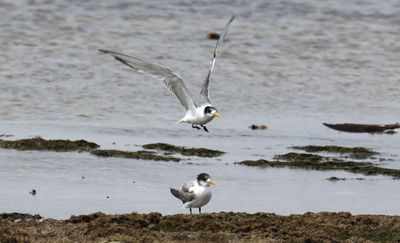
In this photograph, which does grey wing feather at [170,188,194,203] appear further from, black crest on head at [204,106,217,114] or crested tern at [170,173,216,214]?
black crest on head at [204,106,217,114]

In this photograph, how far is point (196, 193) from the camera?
11.0 meters

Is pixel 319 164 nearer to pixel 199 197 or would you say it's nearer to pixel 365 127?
pixel 365 127

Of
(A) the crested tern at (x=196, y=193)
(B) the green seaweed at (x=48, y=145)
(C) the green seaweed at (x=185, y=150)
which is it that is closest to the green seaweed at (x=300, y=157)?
(C) the green seaweed at (x=185, y=150)

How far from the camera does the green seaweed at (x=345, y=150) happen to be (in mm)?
14945

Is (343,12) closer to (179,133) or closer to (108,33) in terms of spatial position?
(108,33)

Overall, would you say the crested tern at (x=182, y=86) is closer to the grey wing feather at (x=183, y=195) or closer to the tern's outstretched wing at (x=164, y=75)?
the tern's outstretched wing at (x=164, y=75)

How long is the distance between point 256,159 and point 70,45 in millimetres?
9949

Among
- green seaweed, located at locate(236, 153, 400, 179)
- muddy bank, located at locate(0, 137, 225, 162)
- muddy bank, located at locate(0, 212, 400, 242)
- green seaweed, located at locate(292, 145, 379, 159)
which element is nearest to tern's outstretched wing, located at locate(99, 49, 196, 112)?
muddy bank, located at locate(0, 137, 225, 162)

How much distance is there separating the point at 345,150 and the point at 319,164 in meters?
1.22

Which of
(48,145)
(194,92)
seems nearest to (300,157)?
(48,145)

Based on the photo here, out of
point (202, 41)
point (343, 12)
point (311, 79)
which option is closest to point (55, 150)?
point (311, 79)

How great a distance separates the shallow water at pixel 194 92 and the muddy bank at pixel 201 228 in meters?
0.92

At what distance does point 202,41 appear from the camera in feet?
80.2

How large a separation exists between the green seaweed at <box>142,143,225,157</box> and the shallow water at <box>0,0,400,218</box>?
0.25m
